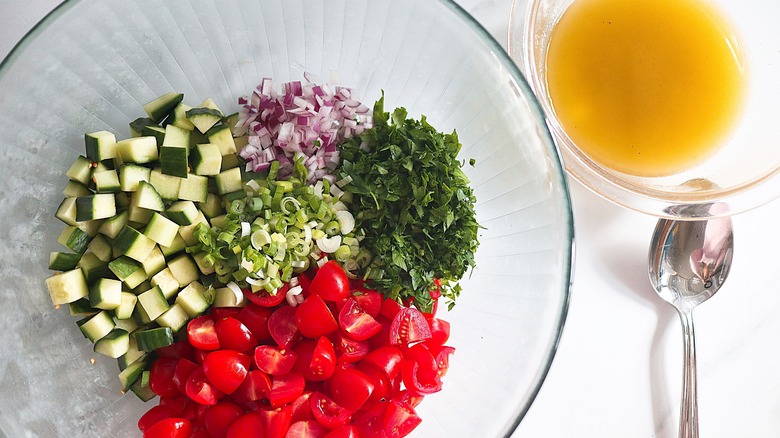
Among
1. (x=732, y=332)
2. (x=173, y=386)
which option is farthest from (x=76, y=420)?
(x=732, y=332)

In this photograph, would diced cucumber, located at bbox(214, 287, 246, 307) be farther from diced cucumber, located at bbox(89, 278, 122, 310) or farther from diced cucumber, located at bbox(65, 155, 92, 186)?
diced cucumber, located at bbox(65, 155, 92, 186)

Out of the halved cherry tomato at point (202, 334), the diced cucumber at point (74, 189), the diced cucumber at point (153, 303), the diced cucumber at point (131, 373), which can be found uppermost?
the diced cucumber at point (74, 189)

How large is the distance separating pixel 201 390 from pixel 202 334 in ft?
0.43

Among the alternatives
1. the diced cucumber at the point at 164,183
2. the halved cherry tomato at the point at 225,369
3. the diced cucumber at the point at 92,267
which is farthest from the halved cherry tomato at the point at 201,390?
the diced cucumber at the point at 164,183

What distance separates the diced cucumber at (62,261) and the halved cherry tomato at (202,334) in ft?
1.01

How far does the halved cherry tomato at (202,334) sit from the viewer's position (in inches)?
59.9

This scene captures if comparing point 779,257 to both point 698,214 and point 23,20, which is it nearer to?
point 698,214

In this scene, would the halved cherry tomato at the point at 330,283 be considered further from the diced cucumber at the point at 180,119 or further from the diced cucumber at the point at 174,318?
the diced cucumber at the point at 180,119

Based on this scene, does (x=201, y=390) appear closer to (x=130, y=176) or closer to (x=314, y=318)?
(x=314, y=318)

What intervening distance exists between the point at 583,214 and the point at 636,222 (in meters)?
0.17

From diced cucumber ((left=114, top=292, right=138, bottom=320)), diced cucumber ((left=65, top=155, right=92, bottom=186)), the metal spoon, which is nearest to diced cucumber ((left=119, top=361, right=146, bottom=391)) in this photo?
diced cucumber ((left=114, top=292, right=138, bottom=320))

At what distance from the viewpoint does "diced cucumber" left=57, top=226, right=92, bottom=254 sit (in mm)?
1517

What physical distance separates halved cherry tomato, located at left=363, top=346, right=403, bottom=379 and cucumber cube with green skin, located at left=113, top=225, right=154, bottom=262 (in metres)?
0.58

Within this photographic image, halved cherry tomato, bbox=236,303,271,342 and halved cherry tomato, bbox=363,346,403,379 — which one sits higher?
halved cherry tomato, bbox=236,303,271,342
